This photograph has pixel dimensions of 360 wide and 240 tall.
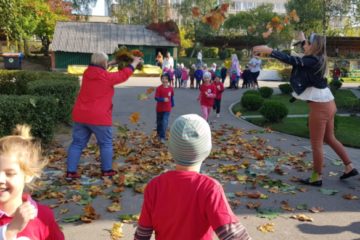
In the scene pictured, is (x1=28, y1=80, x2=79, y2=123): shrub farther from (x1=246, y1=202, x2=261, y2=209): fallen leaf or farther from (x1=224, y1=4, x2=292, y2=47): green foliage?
(x1=224, y1=4, x2=292, y2=47): green foliage

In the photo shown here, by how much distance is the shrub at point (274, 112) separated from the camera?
1130 cm

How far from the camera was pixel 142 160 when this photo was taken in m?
7.34

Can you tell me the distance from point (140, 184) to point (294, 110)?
992 cm

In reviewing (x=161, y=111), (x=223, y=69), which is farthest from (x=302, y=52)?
(x=223, y=69)

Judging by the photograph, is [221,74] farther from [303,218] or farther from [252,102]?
[303,218]

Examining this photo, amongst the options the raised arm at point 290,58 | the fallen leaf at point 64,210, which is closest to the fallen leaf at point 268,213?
the raised arm at point 290,58

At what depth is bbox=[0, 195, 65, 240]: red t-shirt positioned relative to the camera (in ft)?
6.75

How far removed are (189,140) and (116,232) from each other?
2.53 meters

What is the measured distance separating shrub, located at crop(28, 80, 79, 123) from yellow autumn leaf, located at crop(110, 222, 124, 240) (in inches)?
222

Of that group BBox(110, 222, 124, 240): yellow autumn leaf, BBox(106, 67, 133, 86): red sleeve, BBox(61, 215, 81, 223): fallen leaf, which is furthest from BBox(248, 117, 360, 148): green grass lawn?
BBox(61, 215, 81, 223): fallen leaf

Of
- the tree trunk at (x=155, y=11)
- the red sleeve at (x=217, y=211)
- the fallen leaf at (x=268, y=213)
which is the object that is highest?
the tree trunk at (x=155, y=11)

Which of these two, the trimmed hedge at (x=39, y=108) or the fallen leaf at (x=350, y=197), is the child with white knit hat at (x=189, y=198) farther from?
the trimmed hedge at (x=39, y=108)

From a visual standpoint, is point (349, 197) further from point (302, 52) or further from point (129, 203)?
point (129, 203)

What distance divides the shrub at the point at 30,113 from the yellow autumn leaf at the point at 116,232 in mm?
3989
